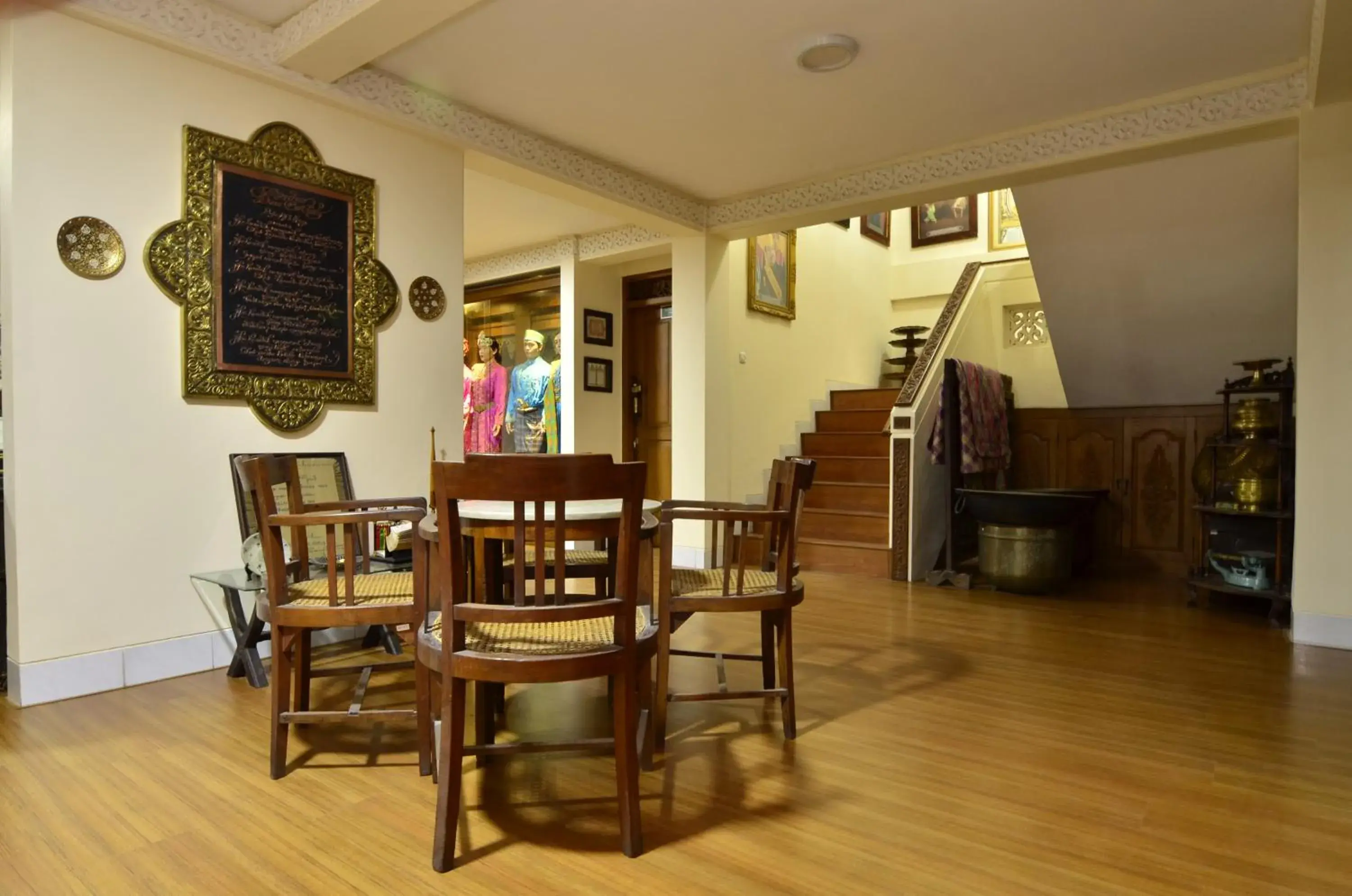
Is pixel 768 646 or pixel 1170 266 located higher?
pixel 1170 266

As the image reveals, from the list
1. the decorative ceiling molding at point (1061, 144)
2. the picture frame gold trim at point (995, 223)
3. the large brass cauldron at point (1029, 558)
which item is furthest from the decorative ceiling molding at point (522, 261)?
the large brass cauldron at point (1029, 558)

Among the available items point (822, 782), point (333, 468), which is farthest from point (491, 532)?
point (333, 468)

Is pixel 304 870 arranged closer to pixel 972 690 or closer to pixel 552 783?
pixel 552 783

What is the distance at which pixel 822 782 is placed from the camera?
207 centimetres

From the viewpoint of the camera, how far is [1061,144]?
397 cm

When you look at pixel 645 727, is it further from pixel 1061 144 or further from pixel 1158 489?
pixel 1158 489

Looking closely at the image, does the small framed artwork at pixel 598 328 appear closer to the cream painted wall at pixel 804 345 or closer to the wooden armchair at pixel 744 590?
the cream painted wall at pixel 804 345

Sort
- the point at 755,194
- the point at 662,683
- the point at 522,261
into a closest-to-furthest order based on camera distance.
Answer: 1. the point at 662,683
2. the point at 755,194
3. the point at 522,261

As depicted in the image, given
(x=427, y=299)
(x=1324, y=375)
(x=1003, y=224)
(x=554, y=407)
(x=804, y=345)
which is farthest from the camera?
(x=1003, y=224)

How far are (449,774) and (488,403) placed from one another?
5.93 metres

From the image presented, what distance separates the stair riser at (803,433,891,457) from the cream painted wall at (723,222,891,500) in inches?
5.9

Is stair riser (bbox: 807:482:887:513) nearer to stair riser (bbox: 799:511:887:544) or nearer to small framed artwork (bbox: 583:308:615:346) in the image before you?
stair riser (bbox: 799:511:887:544)

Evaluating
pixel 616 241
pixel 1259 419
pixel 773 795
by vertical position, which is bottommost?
pixel 773 795

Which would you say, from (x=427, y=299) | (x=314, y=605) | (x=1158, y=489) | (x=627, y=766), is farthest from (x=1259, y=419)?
(x=314, y=605)
